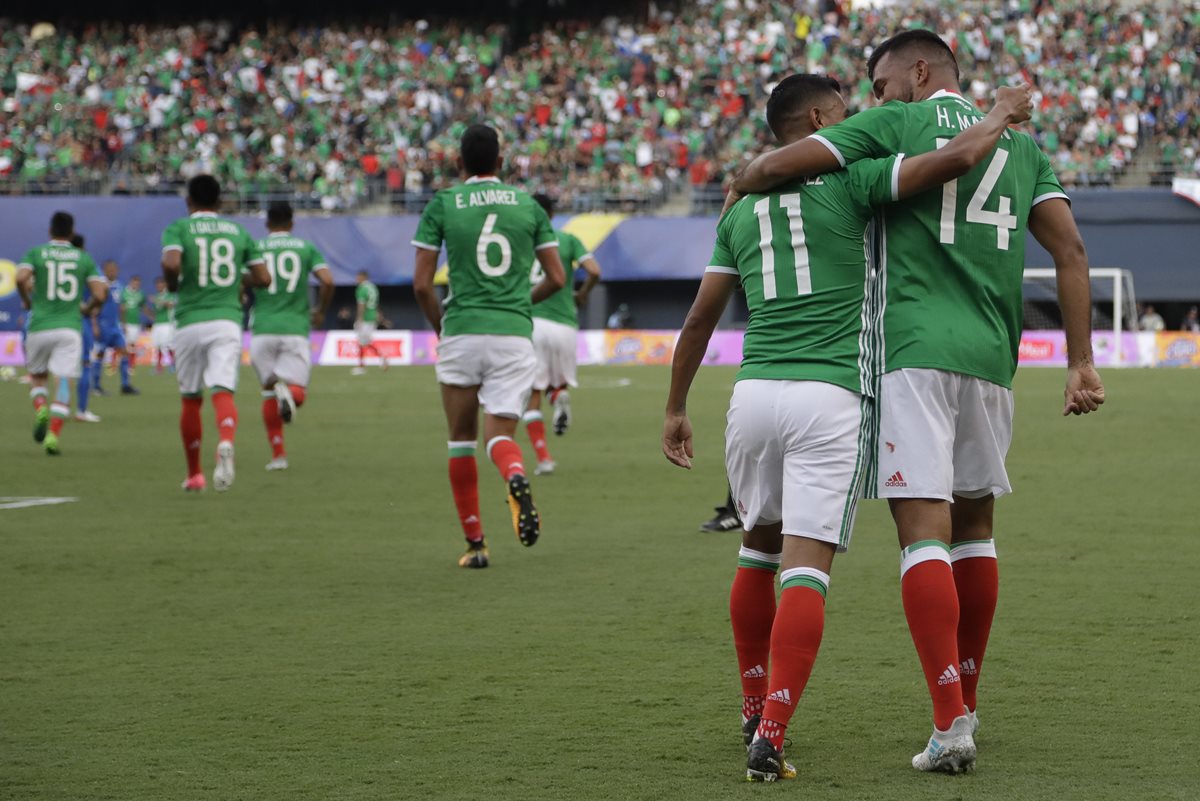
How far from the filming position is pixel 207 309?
12.4 m

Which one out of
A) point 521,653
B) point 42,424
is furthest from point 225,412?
point 521,653

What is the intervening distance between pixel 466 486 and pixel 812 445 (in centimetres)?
444

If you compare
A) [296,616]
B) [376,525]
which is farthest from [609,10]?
[296,616]

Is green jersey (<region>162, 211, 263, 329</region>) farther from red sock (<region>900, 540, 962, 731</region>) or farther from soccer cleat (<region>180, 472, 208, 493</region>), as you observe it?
red sock (<region>900, 540, 962, 731</region>)

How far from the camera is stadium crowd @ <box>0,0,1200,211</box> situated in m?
39.6

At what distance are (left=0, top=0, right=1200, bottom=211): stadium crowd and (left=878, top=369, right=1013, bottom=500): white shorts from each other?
111 feet

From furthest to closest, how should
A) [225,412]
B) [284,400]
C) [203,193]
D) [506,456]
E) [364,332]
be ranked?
[364,332] → [284,400] → [225,412] → [203,193] → [506,456]

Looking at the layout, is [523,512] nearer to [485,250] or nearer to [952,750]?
[485,250]

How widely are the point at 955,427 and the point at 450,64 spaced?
4198cm

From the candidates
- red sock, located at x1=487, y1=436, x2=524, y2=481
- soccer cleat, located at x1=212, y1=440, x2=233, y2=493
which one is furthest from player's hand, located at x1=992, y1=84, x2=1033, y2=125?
soccer cleat, located at x1=212, y1=440, x2=233, y2=493

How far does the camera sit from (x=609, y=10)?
4800cm

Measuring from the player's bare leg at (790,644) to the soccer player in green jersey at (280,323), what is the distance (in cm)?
1040

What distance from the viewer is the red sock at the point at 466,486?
343 inches

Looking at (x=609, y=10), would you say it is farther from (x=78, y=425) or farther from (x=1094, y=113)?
(x=78, y=425)
